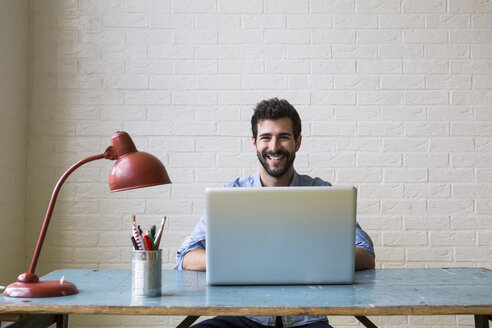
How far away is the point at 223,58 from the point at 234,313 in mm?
1985

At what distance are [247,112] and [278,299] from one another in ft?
5.80

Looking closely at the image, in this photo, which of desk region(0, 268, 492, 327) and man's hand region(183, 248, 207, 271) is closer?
desk region(0, 268, 492, 327)

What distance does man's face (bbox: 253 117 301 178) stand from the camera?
221cm

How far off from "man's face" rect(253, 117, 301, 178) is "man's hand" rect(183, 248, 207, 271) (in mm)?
543

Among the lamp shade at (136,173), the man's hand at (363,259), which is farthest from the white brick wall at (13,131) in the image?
the man's hand at (363,259)

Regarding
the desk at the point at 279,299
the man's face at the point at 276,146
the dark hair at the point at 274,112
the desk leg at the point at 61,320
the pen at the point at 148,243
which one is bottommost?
the desk leg at the point at 61,320

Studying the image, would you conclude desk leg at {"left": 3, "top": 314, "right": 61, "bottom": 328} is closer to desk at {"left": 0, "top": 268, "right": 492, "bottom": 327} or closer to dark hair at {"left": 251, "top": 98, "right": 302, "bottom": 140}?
desk at {"left": 0, "top": 268, "right": 492, "bottom": 327}

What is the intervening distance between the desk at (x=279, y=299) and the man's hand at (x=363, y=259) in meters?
0.13

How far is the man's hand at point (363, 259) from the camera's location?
1.79 meters

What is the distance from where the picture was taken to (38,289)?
137 cm

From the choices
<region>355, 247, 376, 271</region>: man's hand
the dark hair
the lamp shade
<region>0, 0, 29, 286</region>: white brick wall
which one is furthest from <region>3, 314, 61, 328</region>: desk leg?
<region>0, 0, 29, 286</region>: white brick wall

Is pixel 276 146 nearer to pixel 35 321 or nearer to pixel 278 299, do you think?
pixel 278 299

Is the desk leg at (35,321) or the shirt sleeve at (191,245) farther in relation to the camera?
the shirt sleeve at (191,245)

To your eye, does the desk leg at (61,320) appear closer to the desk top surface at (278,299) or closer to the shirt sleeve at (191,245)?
the desk top surface at (278,299)
